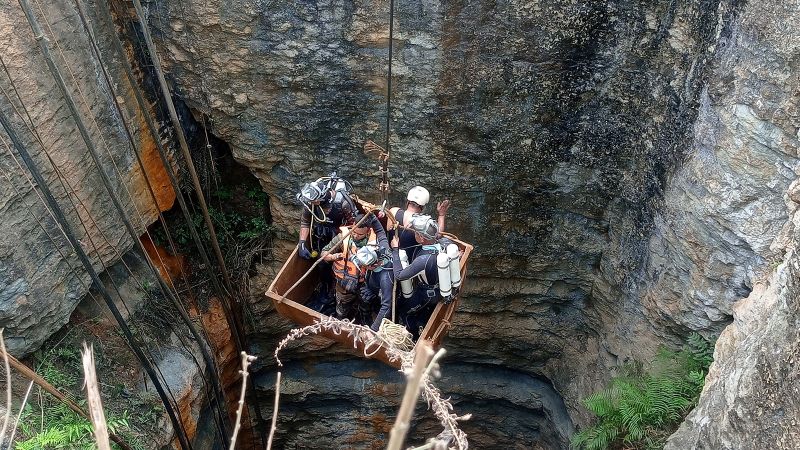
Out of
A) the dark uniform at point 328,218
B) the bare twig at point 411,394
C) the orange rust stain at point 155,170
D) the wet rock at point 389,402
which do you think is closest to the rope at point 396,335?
the dark uniform at point 328,218

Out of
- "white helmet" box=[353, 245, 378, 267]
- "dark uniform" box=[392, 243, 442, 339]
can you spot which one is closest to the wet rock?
"dark uniform" box=[392, 243, 442, 339]

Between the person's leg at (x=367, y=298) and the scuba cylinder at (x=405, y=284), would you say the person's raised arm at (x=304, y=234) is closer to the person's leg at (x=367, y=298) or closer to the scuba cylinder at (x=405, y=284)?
the person's leg at (x=367, y=298)

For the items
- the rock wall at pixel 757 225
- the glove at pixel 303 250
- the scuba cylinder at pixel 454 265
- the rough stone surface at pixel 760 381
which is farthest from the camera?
the glove at pixel 303 250

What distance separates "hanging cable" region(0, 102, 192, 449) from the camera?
14.8 ft

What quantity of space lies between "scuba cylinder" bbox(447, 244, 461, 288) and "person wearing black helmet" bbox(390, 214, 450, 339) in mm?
198

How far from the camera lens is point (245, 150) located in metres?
7.50

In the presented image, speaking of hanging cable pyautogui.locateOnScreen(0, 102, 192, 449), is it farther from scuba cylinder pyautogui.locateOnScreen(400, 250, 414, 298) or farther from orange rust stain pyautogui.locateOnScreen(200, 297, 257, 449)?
scuba cylinder pyautogui.locateOnScreen(400, 250, 414, 298)

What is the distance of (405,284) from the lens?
229 inches

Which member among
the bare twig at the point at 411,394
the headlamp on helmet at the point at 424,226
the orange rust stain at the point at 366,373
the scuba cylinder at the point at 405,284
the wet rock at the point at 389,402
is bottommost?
the wet rock at the point at 389,402

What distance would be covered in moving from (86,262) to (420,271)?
2.63 m

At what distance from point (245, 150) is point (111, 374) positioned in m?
2.77

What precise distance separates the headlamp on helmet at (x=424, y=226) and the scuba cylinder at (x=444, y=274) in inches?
8.1

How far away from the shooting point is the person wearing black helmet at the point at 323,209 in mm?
5725

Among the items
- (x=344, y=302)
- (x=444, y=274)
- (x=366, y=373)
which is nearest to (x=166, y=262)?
(x=344, y=302)
